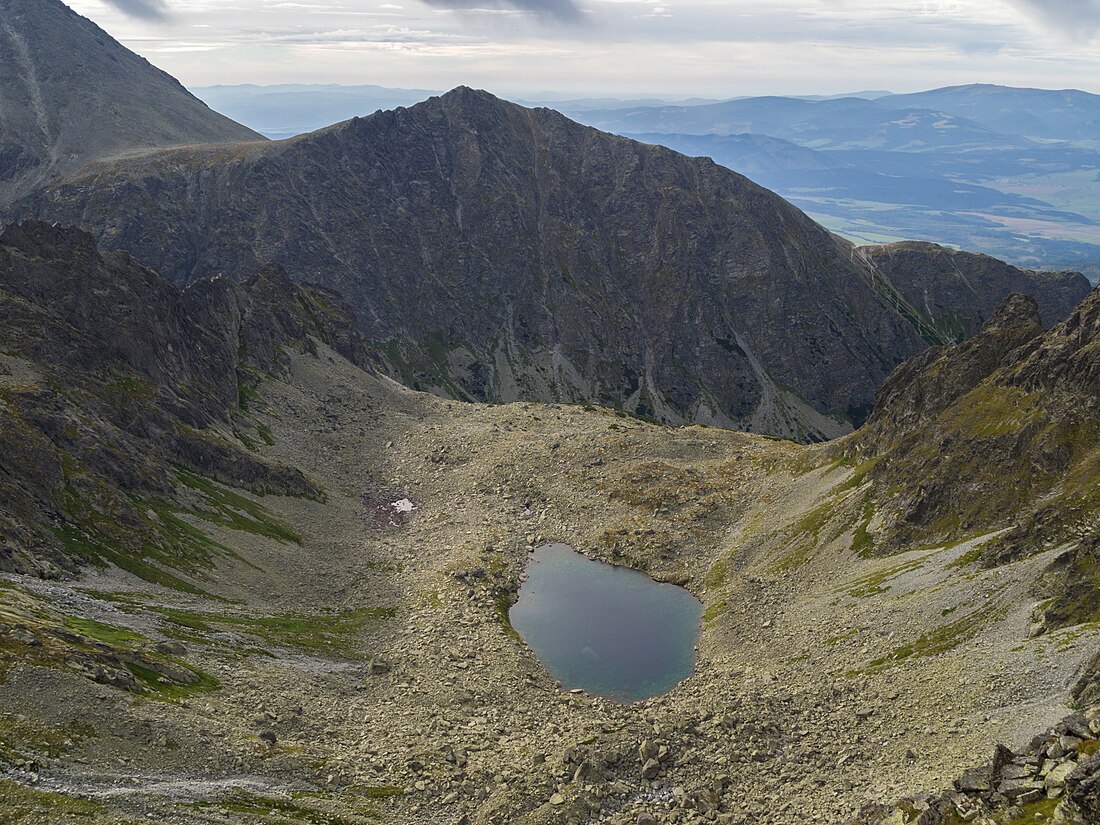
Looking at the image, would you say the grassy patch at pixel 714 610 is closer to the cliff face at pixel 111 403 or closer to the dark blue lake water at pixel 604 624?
the dark blue lake water at pixel 604 624

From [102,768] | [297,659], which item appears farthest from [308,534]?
[102,768]

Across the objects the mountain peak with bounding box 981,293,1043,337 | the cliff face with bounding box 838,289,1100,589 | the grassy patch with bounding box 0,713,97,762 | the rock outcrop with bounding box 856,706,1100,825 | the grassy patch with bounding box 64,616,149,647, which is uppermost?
the mountain peak with bounding box 981,293,1043,337

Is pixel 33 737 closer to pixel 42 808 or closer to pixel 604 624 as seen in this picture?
pixel 42 808

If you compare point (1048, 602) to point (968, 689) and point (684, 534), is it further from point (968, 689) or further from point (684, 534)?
point (684, 534)

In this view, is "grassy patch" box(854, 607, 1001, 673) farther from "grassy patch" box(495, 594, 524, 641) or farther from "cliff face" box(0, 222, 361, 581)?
"cliff face" box(0, 222, 361, 581)

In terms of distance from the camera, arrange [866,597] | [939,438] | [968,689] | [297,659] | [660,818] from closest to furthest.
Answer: [660,818] → [968,689] → [297,659] → [866,597] → [939,438]

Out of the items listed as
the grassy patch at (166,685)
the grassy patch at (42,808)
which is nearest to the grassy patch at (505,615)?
the grassy patch at (166,685)

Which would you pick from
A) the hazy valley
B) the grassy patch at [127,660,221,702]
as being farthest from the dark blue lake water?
the grassy patch at [127,660,221,702]
